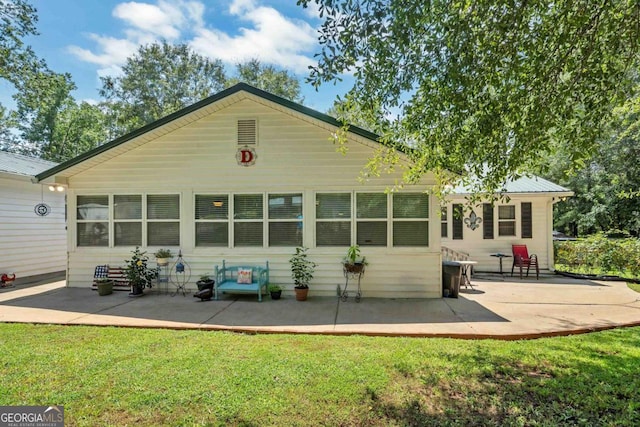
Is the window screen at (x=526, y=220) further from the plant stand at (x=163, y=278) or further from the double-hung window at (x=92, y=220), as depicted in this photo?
the double-hung window at (x=92, y=220)

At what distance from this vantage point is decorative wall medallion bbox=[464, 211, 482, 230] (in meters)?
10.2

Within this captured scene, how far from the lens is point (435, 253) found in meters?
6.88

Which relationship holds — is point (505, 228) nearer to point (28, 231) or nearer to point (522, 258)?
point (522, 258)

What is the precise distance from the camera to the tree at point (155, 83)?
2348 centimetres

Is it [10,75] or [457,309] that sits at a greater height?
[10,75]

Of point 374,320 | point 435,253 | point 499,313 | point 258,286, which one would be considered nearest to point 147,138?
point 258,286

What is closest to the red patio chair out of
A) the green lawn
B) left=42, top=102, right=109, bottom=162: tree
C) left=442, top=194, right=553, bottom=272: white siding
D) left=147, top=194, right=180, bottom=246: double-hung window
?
left=442, top=194, right=553, bottom=272: white siding

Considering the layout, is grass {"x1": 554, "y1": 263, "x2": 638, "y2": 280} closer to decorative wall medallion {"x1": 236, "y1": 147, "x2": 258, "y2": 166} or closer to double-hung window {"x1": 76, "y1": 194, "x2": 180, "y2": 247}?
decorative wall medallion {"x1": 236, "y1": 147, "x2": 258, "y2": 166}

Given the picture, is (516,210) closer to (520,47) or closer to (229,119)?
(520,47)

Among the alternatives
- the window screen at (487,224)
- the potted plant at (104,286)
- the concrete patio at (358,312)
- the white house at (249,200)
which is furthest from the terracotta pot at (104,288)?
the window screen at (487,224)

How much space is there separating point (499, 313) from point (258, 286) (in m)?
4.80

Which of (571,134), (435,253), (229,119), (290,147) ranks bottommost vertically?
(435,253)

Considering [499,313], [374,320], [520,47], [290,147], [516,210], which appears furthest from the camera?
[516,210]

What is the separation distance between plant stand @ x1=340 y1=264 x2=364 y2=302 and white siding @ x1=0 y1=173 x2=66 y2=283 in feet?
32.1
